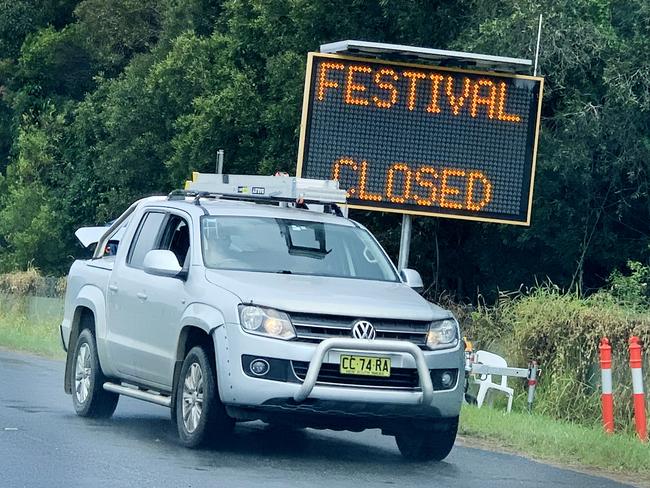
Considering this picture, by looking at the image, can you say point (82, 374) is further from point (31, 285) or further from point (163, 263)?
point (31, 285)

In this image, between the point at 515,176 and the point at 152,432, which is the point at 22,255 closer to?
the point at 515,176

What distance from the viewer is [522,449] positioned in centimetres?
1270

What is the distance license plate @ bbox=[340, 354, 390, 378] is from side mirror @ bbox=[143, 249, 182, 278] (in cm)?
169

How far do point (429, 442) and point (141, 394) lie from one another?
7.55 feet

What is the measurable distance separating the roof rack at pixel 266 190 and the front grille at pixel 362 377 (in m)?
2.49

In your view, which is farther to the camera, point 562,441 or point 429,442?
point 562,441

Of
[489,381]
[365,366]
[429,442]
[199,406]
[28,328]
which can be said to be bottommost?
[28,328]

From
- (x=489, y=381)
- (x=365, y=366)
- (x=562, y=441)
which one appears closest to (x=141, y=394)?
(x=365, y=366)

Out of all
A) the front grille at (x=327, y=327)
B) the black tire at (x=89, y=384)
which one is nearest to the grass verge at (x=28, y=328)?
the black tire at (x=89, y=384)

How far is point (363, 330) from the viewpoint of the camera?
10438 mm

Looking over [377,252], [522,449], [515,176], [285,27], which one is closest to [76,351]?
[377,252]

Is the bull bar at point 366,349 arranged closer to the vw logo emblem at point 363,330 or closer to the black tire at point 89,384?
the vw logo emblem at point 363,330

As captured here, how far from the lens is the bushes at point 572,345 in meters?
15.4

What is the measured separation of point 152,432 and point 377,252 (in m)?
2.26
